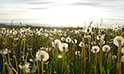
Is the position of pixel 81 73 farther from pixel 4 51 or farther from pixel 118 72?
pixel 4 51

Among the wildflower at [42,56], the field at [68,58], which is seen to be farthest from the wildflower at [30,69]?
the wildflower at [42,56]

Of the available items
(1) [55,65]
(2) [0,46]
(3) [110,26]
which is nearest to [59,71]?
(1) [55,65]

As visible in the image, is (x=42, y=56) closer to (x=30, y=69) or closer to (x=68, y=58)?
(x=30, y=69)

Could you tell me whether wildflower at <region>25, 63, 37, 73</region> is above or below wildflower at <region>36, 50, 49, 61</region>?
below

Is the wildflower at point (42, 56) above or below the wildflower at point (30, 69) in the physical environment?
above

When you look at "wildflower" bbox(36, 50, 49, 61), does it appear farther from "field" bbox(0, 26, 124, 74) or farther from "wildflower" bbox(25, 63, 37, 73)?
"wildflower" bbox(25, 63, 37, 73)

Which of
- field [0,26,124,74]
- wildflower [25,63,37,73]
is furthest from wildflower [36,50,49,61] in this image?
wildflower [25,63,37,73]

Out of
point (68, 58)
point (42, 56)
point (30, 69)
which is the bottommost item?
point (68, 58)

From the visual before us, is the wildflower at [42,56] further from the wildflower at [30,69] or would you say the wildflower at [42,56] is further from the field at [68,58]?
the wildflower at [30,69]

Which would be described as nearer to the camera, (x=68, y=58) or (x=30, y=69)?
(x=30, y=69)

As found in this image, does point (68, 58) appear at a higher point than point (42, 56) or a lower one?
lower

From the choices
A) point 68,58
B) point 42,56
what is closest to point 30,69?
point 42,56

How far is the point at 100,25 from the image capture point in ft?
21.1

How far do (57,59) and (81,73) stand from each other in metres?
0.61
